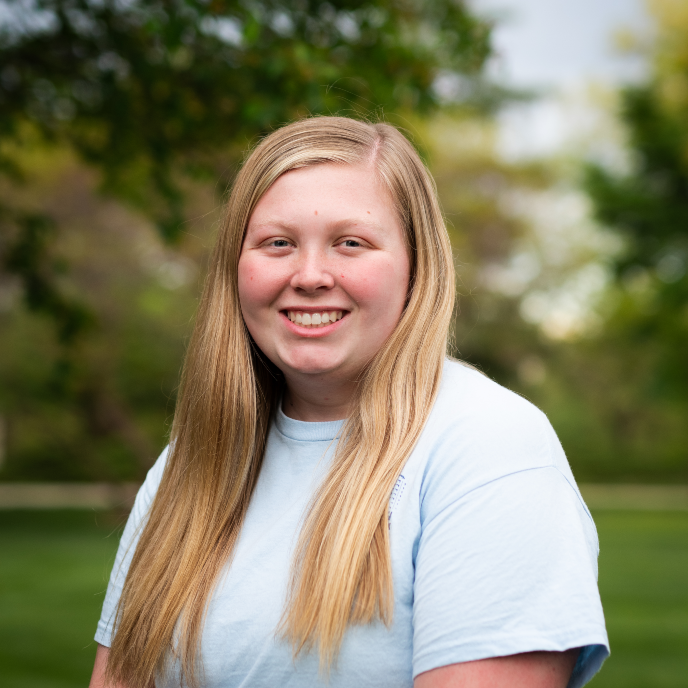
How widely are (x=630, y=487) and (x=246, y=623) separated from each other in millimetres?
26391

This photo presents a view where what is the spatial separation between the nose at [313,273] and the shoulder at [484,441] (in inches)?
12.5

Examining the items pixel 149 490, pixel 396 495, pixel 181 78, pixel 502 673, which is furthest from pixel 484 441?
pixel 181 78

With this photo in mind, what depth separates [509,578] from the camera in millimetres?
1318

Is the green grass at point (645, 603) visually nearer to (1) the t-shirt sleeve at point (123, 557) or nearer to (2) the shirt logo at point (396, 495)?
(1) the t-shirt sleeve at point (123, 557)

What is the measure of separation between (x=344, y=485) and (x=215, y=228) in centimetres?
201

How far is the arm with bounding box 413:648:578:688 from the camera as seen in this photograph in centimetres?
130

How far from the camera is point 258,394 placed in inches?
73.9

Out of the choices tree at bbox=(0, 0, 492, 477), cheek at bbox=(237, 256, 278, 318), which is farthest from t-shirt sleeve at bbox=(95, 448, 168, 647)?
tree at bbox=(0, 0, 492, 477)

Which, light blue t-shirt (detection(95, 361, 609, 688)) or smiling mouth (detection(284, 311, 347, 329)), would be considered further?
smiling mouth (detection(284, 311, 347, 329))

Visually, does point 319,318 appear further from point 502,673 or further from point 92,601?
point 92,601

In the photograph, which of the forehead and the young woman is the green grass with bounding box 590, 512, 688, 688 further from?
the forehead

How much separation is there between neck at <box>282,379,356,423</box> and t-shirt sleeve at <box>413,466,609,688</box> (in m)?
0.41

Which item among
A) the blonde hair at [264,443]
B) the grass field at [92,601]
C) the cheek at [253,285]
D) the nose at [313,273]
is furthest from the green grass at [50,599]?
the nose at [313,273]

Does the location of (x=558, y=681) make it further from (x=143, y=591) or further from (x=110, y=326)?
(x=110, y=326)
